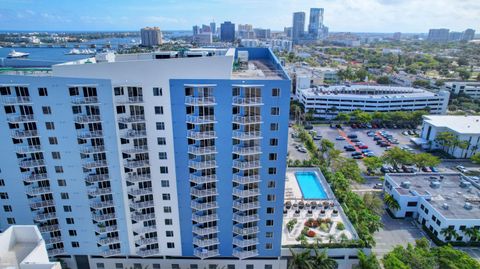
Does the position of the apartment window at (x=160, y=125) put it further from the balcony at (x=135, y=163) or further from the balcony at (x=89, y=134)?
the balcony at (x=89, y=134)

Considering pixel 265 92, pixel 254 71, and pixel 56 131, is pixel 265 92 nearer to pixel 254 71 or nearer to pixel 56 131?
pixel 254 71

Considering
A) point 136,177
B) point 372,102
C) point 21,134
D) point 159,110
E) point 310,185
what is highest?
point 159,110

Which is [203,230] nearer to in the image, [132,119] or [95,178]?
[95,178]

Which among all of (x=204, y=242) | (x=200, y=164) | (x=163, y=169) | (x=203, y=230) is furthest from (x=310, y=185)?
(x=163, y=169)

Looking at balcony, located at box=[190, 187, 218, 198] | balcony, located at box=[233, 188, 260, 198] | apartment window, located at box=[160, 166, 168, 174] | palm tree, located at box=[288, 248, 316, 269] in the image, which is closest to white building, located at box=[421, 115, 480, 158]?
palm tree, located at box=[288, 248, 316, 269]


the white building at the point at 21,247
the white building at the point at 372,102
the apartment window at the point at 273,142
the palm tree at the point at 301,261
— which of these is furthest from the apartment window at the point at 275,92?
the white building at the point at 372,102
